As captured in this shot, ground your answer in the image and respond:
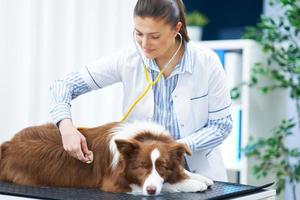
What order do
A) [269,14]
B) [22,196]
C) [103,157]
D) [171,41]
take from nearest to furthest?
[22,196] < [103,157] < [171,41] < [269,14]

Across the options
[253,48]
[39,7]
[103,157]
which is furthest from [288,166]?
[103,157]

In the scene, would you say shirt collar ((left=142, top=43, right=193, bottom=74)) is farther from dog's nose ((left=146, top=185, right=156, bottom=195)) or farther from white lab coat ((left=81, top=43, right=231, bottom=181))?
dog's nose ((left=146, top=185, right=156, bottom=195))

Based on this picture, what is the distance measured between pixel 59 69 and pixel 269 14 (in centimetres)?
145

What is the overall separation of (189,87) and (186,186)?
1.41 feet

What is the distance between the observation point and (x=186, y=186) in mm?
1763

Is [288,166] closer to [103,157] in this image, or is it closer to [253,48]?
[253,48]

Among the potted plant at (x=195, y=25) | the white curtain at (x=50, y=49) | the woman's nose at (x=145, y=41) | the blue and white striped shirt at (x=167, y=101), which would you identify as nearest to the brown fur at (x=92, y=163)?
the blue and white striped shirt at (x=167, y=101)

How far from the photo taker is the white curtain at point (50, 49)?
2.70 meters

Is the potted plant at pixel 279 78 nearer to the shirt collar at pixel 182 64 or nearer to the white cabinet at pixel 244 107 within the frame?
the white cabinet at pixel 244 107

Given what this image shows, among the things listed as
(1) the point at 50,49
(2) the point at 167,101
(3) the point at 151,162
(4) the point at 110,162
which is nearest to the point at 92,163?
(4) the point at 110,162

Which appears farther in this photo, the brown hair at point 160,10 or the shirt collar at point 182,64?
the shirt collar at point 182,64

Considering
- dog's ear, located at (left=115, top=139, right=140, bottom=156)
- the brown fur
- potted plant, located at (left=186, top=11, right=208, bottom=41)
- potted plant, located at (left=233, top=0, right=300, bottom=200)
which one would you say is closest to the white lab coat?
the brown fur

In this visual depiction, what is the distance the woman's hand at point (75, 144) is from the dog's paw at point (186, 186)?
0.82 feet

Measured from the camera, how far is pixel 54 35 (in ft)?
9.41
